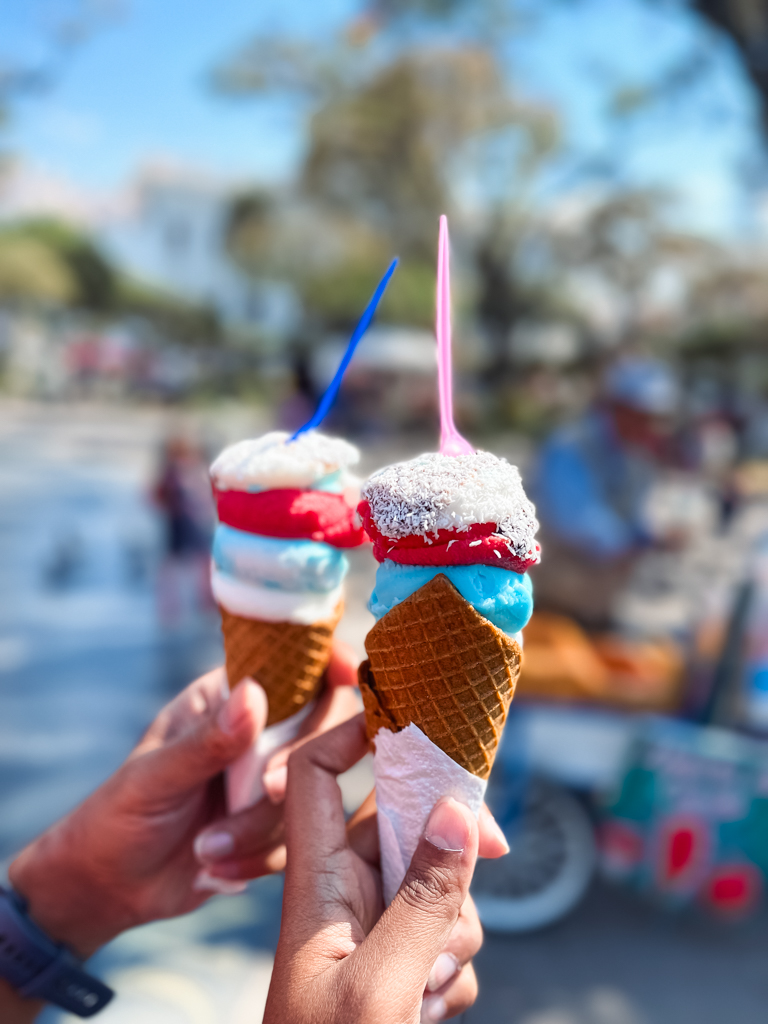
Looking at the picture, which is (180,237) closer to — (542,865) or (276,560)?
(542,865)

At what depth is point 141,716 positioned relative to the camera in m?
4.09

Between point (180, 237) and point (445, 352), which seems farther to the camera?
point (180, 237)

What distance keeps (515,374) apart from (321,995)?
19.0m

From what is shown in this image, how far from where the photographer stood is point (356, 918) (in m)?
0.93

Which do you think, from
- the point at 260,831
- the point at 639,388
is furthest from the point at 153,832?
the point at 639,388

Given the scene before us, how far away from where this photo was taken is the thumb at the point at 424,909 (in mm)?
818

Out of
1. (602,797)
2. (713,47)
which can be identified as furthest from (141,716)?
(713,47)

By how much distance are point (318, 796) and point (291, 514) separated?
0.43m

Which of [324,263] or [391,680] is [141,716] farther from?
[324,263]

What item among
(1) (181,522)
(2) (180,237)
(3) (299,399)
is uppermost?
(2) (180,237)

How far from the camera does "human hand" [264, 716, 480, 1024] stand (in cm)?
81

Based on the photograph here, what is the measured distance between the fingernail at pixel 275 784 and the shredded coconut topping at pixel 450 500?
19.7 inches

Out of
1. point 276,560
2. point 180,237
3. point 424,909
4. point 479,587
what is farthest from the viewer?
point 180,237

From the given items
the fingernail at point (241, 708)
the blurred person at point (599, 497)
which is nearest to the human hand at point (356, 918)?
the fingernail at point (241, 708)
